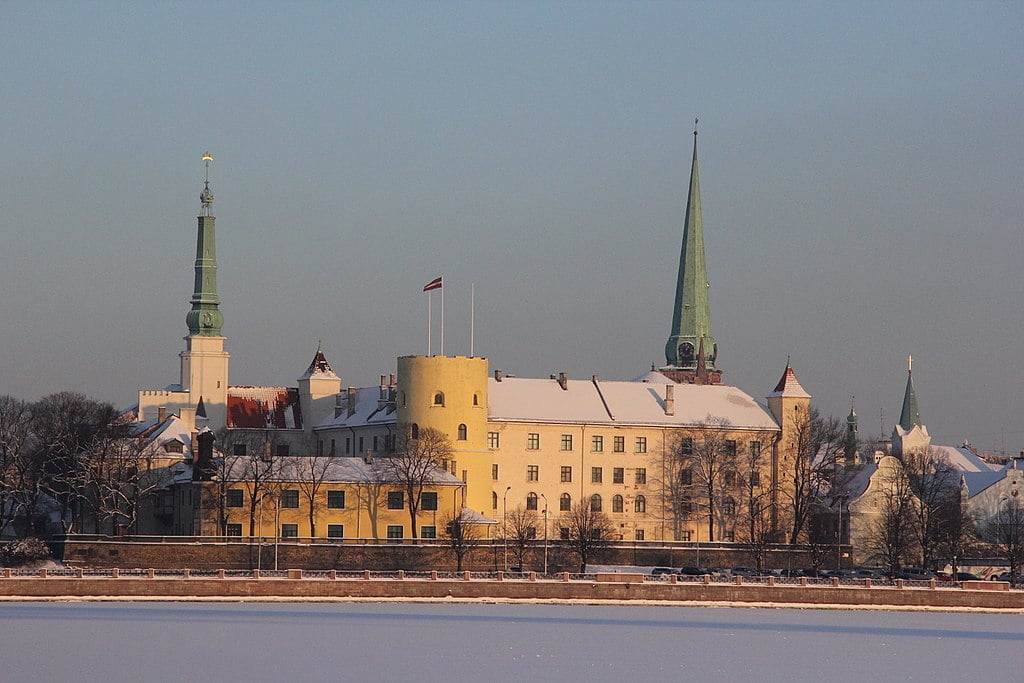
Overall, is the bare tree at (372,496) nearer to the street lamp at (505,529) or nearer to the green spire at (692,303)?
the street lamp at (505,529)

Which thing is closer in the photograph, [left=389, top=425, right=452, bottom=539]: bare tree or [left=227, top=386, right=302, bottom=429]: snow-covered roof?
[left=389, top=425, right=452, bottom=539]: bare tree

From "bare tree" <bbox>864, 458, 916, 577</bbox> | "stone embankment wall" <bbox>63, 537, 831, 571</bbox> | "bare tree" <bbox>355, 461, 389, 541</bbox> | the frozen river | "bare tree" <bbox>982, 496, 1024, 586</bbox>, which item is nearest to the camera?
the frozen river

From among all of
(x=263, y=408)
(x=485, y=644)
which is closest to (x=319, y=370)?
(x=263, y=408)

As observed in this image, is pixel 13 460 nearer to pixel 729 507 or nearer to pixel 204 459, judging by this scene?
pixel 204 459

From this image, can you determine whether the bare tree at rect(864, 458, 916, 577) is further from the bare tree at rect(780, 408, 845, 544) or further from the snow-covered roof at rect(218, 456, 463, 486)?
the snow-covered roof at rect(218, 456, 463, 486)

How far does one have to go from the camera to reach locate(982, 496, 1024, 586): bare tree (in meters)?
111

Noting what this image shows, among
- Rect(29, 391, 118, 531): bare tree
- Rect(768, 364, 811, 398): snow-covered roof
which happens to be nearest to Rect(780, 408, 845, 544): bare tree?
Rect(768, 364, 811, 398): snow-covered roof

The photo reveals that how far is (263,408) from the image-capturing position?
136 meters

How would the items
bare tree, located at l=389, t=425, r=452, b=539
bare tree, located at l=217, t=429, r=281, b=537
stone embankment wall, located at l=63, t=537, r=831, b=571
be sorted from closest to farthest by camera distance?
stone embankment wall, located at l=63, t=537, r=831, b=571, bare tree, located at l=217, t=429, r=281, b=537, bare tree, located at l=389, t=425, r=452, b=539

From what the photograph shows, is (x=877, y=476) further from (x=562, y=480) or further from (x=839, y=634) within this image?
(x=839, y=634)

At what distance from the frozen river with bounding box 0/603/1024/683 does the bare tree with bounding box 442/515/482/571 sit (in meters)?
16.6

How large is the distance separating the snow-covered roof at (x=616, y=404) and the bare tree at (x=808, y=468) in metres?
2.27

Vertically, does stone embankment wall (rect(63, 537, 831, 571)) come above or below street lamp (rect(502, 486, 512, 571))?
below

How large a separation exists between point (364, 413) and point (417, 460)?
1772cm
